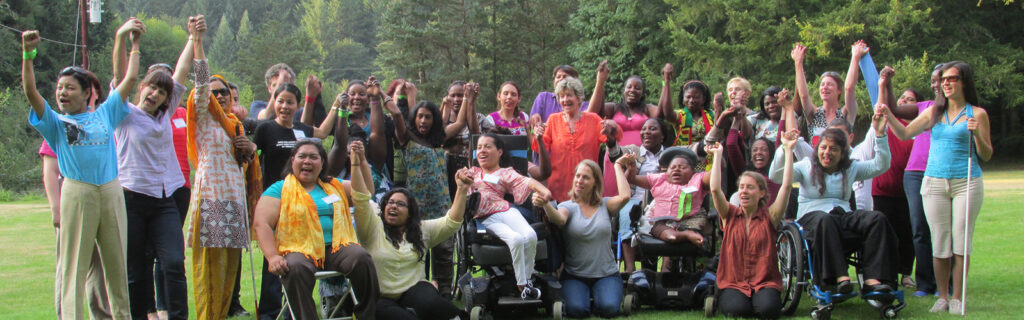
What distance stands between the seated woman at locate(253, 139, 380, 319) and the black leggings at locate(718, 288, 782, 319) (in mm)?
2441

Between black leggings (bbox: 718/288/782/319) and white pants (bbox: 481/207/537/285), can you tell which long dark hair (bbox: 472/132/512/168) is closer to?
white pants (bbox: 481/207/537/285)

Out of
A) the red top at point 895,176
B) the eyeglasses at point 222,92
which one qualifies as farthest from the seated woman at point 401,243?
the red top at point 895,176

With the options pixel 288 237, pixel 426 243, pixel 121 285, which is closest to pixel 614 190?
pixel 426 243

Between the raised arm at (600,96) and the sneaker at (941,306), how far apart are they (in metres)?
3.11

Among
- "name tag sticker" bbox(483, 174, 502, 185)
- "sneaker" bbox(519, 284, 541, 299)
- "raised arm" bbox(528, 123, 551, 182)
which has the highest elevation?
"raised arm" bbox(528, 123, 551, 182)

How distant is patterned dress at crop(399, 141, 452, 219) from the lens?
22.9ft

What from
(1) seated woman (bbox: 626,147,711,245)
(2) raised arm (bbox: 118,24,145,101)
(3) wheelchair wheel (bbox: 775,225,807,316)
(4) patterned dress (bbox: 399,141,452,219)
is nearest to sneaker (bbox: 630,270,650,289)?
(1) seated woman (bbox: 626,147,711,245)

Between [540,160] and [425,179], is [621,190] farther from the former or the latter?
[425,179]

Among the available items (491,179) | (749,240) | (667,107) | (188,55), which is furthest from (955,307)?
(188,55)

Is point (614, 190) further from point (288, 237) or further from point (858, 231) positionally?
point (288, 237)

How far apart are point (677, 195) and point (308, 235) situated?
2937mm

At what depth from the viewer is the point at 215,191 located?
18.4 feet

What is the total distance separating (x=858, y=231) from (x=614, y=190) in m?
2.01

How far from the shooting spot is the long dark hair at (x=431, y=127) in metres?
7.06
